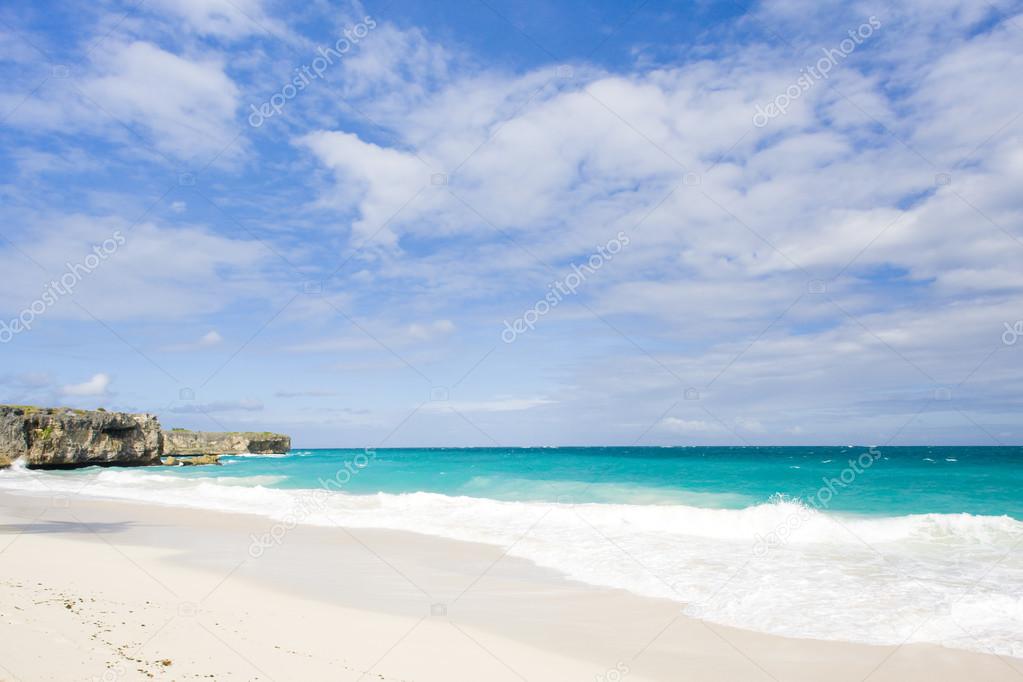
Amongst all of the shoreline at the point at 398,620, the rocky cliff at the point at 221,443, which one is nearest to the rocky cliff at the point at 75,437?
the rocky cliff at the point at 221,443

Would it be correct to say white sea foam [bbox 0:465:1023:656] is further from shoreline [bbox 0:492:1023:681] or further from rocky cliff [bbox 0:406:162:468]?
rocky cliff [bbox 0:406:162:468]

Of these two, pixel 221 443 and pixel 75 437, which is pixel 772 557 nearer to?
pixel 75 437

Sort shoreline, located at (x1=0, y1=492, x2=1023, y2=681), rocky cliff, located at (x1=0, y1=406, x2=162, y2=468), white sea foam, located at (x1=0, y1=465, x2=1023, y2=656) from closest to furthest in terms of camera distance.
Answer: shoreline, located at (x1=0, y1=492, x2=1023, y2=681) → white sea foam, located at (x1=0, y1=465, x2=1023, y2=656) → rocky cliff, located at (x1=0, y1=406, x2=162, y2=468)

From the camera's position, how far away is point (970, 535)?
15992 mm

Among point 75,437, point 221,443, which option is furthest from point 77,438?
point 221,443

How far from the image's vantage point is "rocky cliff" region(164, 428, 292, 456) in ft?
308

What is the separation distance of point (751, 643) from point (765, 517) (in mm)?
12751

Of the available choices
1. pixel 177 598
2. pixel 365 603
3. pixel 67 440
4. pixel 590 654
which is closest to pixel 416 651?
pixel 590 654

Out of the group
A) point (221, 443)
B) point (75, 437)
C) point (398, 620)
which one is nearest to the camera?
point (398, 620)

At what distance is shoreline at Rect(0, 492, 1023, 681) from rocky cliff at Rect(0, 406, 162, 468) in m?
44.7

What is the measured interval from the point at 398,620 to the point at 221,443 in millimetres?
113199

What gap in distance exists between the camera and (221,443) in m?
109

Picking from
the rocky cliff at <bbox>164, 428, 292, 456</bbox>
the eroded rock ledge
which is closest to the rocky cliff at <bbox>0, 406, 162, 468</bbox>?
the eroded rock ledge

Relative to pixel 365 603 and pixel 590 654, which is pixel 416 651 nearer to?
pixel 590 654
